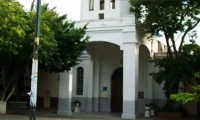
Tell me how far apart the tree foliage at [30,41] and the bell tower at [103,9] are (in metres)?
4.56

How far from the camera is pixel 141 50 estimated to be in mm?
24250

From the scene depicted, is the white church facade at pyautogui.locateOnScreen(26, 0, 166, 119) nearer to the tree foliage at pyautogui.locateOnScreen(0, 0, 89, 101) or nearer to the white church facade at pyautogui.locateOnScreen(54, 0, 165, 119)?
the white church facade at pyautogui.locateOnScreen(54, 0, 165, 119)

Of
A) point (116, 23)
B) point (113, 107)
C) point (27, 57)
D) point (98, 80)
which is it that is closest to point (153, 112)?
point (113, 107)

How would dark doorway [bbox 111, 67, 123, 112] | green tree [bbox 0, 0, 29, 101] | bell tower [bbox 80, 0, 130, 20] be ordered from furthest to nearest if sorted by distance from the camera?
dark doorway [bbox 111, 67, 123, 112], bell tower [bbox 80, 0, 130, 20], green tree [bbox 0, 0, 29, 101]

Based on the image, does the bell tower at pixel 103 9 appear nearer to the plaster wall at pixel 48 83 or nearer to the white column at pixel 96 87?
the white column at pixel 96 87

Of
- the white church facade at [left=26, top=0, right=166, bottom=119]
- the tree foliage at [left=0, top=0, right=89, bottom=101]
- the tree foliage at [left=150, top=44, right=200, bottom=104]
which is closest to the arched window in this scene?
the white church facade at [left=26, top=0, right=166, bottom=119]

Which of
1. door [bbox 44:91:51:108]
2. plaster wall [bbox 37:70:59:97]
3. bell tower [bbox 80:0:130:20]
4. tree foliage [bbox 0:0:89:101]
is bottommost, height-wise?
door [bbox 44:91:51:108]

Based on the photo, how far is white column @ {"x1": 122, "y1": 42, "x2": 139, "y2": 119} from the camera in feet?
62.2

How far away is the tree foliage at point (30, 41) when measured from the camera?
48.9ft

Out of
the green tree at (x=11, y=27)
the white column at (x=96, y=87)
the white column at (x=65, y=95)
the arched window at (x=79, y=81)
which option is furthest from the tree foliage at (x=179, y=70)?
the green tree at (x=11, y=27)

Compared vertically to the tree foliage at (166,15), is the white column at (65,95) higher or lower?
lower

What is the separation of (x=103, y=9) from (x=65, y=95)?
23.6ft

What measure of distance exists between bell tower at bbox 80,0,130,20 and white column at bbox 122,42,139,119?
12.9ft

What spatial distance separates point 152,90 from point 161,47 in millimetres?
6338
